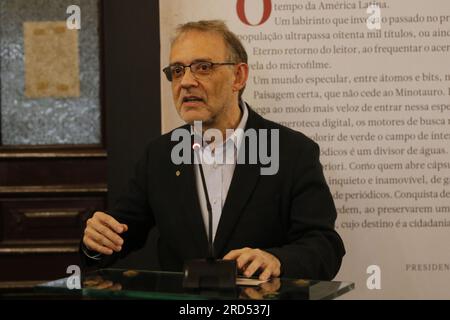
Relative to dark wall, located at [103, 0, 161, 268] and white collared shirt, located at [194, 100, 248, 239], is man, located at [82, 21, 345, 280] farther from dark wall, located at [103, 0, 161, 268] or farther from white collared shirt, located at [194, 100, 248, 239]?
dark wall, located at [103, 0, 161, 268]

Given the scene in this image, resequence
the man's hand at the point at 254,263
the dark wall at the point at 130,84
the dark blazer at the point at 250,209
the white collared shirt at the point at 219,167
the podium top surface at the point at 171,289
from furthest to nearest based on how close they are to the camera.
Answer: the dark wall at the point at 130,84, the white collared shirt at the point at 219,167, the dark blazer at the point at 250,209, the man's hand at the point at 254,263, the podium top surface at the point at 171,289

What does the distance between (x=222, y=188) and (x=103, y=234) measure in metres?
0.45

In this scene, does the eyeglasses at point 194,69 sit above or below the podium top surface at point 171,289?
above

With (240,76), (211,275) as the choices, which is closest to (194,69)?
(240,76)

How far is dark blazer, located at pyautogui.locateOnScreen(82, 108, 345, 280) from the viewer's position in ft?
6.78

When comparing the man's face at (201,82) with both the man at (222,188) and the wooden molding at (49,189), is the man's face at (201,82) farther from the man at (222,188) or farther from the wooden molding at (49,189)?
the wooden molding at (49,189)

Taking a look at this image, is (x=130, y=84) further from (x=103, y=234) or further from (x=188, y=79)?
(x=103, y=234)

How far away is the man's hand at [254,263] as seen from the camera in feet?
5.36

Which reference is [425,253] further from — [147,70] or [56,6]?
[56,6]

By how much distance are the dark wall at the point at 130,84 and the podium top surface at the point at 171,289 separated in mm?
841

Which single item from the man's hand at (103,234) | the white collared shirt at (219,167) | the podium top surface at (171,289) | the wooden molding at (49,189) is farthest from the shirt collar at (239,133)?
the wooden molding at (49,189)

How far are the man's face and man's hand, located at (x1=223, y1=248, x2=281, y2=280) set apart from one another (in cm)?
59

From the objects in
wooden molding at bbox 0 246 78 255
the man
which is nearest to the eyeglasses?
the man
